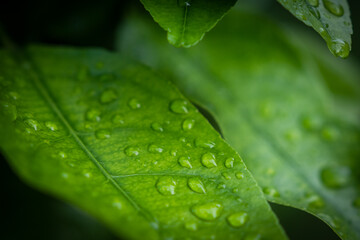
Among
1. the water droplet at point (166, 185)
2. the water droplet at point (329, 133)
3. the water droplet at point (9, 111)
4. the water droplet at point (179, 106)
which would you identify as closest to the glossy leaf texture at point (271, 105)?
the water droplet at point (329, 133)

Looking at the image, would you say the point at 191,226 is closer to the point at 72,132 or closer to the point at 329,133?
the point at 72,132

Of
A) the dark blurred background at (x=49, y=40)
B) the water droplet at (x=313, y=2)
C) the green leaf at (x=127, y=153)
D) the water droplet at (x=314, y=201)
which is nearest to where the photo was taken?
the green leaf at (x=127, y=153)

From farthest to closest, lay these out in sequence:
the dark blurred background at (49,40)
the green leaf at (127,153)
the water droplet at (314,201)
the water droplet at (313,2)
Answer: the dark blurred background at (49,40) → the water droplet at (314,201) → the water droplet at (313,2) → the green leaf at (127,153)

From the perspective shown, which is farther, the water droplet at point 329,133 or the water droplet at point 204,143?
the water droplet at point 329,133

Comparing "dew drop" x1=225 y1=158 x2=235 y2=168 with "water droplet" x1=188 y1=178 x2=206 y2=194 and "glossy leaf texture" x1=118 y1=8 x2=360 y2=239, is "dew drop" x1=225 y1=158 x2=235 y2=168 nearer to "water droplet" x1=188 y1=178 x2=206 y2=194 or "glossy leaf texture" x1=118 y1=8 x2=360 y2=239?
"water droplet" x1=188 y1=178 x2=206 y2=194

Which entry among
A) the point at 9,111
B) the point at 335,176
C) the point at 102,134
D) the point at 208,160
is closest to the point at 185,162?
the point at 208,160

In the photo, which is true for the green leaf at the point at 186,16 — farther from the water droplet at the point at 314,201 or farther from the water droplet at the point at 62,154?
the water droplet at the point at 314,201

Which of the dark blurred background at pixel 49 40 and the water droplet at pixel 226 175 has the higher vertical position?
the water droplet at pixel 226 175
